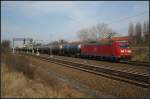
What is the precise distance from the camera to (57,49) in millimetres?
67000

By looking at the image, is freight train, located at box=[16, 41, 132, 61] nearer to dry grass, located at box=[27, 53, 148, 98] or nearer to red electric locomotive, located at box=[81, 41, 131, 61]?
red electric locomotive, located at box=[81, 41, 131, 61]

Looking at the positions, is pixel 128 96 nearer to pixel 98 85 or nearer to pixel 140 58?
pixel 98 85

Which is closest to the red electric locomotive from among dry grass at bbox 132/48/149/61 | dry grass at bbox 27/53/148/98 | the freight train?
the freight train

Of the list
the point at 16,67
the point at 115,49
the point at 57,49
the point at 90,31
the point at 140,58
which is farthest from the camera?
the point at 90,31

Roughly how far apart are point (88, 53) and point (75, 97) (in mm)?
30930

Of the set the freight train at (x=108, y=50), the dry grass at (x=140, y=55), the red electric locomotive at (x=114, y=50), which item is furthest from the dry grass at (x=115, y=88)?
the dry grass at (x=140, y=55)

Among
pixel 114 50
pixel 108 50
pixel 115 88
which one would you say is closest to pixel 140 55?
pixel 108 50

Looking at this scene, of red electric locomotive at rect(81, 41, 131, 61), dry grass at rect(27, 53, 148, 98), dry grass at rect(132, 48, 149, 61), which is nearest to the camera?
dry grass at rect(27, 53, 148, 98)

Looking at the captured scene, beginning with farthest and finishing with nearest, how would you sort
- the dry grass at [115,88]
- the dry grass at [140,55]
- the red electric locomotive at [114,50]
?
the dry grass at [140,55]
the red electric locomotive at [114,50]
the dry grass at [115,88]

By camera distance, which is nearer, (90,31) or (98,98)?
(98,98)

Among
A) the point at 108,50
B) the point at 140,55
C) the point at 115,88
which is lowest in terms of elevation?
the point at 115,88

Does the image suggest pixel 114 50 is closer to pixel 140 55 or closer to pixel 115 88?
pixel 140 55

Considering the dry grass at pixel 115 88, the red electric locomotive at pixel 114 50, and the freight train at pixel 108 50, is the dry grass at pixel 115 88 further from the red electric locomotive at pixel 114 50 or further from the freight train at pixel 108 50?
the freight train at pixel 108 50

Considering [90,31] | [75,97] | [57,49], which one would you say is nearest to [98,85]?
[75,97]
